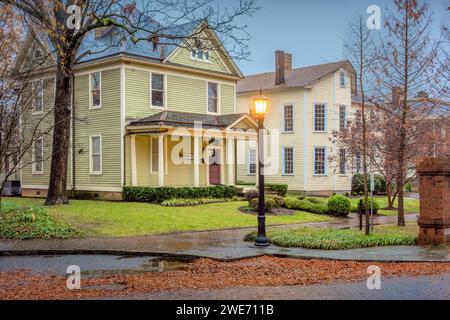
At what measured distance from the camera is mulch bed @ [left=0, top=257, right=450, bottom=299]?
8.98 m

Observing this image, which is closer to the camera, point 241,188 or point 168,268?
point 168,268

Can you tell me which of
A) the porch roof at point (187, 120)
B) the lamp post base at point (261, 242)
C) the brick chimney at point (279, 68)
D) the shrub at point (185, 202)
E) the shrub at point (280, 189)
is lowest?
the lamp post base at point (261, 242)

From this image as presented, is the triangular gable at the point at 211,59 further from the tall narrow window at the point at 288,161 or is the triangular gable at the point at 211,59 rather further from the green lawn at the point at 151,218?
the green lawn at the point at 151,218

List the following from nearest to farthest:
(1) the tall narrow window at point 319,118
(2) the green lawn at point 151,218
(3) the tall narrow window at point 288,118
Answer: (2) the green lawn at point 151,218 < (1) the tall narrow window at point 319,118 < (3) the tall narrow window at point 288,118

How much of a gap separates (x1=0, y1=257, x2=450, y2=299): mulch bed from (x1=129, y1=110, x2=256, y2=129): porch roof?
15349 millimetres

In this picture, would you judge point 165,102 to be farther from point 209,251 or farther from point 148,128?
point 209,251

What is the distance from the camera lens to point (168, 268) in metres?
11.7

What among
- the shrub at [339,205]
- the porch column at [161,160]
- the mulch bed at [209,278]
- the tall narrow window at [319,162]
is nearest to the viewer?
the mulch bed at [209,278]

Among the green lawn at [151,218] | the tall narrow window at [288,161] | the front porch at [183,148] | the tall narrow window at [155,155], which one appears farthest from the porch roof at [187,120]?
the tall narrow window at [288,161]

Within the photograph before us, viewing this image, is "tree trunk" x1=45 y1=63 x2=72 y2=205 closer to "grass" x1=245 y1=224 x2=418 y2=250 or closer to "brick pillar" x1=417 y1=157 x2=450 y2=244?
"grass" x1=245 y1=224 x2=418 y2=250

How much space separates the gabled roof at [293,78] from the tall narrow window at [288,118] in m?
1.55

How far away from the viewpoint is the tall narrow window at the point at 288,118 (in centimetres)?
3838

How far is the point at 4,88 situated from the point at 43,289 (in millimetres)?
8362
